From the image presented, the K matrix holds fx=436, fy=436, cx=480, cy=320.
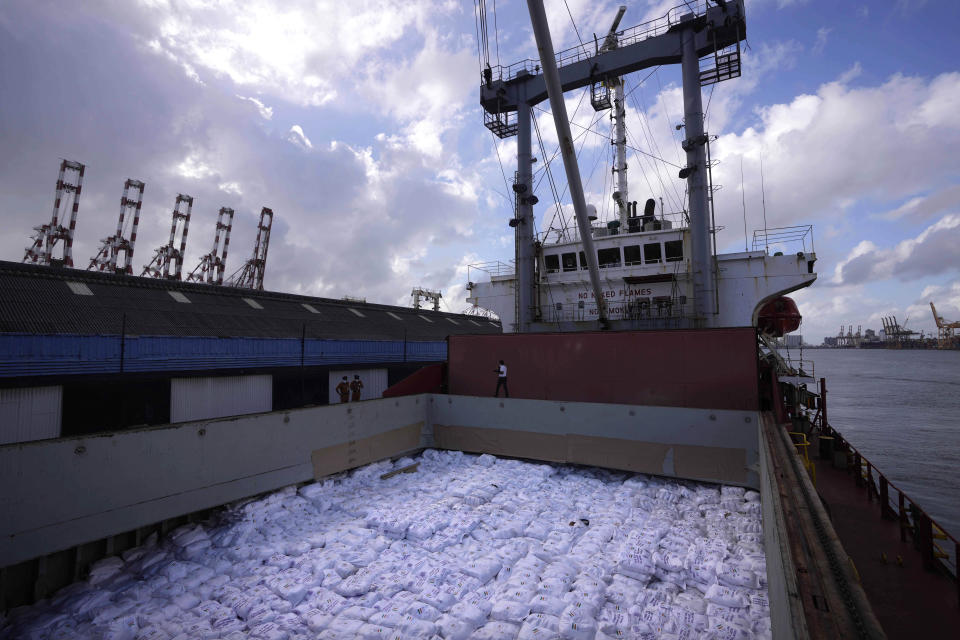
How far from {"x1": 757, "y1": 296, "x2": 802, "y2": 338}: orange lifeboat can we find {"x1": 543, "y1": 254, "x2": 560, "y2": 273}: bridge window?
1287 centimetres

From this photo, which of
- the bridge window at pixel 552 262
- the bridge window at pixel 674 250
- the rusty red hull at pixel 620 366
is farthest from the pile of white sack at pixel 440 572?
the bridge window at pixel 552 262

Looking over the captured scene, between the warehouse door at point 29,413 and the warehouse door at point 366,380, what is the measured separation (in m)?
8.41

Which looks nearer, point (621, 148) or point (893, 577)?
point (893, 577)

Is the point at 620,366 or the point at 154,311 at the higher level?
the point at 154,311

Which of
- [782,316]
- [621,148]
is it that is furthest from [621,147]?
[782,316]

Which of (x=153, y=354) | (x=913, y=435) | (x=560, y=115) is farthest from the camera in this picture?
(x=913, y=435)

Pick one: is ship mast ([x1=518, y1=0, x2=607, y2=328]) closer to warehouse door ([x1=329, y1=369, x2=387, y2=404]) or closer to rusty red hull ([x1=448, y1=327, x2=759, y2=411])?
rusty red hull ([x1=448, y1=327, x2=759, y2=411])

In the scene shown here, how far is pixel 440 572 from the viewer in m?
5.74

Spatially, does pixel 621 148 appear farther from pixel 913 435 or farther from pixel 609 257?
pixel 913 435

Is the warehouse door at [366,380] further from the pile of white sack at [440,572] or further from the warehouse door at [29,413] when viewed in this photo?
the pile of white sack at [440,572]

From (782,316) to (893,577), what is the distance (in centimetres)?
2069

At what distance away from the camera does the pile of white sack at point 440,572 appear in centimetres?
473

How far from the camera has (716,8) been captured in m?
15.0

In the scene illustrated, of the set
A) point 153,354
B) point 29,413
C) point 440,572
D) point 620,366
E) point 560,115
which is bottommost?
point 440,572
